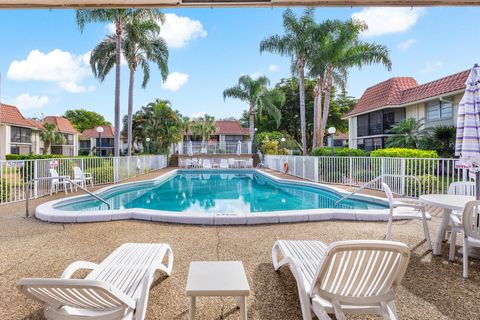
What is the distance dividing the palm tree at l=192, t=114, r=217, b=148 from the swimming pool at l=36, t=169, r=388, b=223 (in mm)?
19671

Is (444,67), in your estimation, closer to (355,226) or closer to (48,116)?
(355,226)

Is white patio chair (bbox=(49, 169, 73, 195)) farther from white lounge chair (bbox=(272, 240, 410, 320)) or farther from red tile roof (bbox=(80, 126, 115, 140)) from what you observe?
red tile roof (bbox=(80, 126, 115, 140))

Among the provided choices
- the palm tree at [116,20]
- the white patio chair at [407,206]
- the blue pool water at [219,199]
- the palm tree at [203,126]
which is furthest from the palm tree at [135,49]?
the palm tree at [203,126]

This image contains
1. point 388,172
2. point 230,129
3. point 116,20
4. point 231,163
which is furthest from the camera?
point 230,129

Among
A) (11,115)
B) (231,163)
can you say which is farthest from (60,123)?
(231,163)

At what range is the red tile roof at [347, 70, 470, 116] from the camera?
15266 millimetres

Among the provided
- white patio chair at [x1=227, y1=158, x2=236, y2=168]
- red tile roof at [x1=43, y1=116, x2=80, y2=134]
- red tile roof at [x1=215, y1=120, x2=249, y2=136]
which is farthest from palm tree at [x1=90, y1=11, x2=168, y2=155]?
red tile roof at [x1=43, y1=116, x2=80, y2=134]

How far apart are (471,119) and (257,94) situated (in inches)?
910

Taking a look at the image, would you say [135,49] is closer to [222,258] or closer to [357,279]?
[222,258]

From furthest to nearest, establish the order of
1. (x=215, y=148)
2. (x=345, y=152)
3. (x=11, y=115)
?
1. (x=215, y=148)
2. (x=11, y=115)
3. (x=345, y=152)

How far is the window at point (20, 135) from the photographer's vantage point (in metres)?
28.7

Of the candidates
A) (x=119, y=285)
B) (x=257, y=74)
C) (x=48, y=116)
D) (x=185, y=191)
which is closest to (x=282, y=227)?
(x=119, y=285)

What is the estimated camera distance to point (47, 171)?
872cm

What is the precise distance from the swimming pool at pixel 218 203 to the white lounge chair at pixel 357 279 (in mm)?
3320
